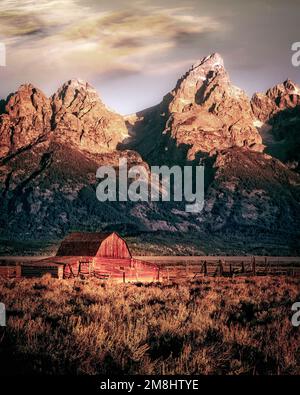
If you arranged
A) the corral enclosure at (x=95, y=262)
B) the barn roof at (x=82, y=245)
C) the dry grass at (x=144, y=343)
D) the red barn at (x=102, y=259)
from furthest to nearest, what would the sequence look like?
the barn roof at (x=82, y=245), the red barn at (x=102, y=259), the corral enclosure at (x=95, y=262), the dry grass at (x=144, y=343)

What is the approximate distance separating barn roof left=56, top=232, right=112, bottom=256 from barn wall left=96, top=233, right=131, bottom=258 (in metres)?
0.35

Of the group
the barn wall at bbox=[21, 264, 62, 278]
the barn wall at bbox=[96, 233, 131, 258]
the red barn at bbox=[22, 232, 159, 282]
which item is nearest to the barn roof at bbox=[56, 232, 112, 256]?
the red barn at bbox=[22, 232, 159, 282]

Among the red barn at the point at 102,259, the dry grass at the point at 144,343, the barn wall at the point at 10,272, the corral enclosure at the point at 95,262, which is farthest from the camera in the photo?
the red barn at the point at 102,259

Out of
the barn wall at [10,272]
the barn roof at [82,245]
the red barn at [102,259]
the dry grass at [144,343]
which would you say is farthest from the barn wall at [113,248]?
the dry grass at [144,343]

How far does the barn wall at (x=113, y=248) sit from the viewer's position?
131 feet

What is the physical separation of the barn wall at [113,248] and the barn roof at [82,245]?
1.13 feet

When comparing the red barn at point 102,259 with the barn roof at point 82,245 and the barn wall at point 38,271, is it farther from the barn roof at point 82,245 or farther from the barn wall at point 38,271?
the barn wall at point 38,271

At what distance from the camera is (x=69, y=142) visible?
19588cm

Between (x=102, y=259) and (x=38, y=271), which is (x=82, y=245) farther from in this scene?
(x=38, y=271)

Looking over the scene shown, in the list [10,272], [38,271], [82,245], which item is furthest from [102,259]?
[10,272]
